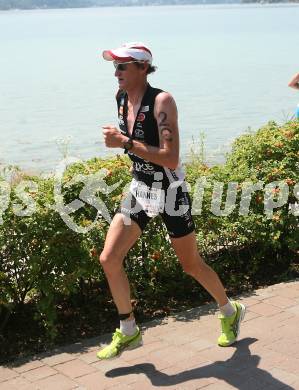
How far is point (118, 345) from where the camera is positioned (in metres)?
5.14

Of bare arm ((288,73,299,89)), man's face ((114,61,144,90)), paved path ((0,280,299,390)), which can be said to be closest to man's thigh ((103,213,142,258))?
paved path ((0,280,299,390))

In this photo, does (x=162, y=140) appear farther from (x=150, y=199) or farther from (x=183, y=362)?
(x=183, y=362)

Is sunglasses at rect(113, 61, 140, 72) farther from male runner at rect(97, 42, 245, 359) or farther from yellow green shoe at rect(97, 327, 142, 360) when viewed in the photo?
yellow green shoe at rect(97, 327, 142, 360)

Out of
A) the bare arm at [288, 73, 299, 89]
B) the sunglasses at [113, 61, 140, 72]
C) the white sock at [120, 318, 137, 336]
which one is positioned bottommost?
the white sock at [120, 318, 137, 336]

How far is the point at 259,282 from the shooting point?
270 inches

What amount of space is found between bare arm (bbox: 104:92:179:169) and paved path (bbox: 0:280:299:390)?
1.37 meters

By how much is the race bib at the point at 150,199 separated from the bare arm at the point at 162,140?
0.24 meters

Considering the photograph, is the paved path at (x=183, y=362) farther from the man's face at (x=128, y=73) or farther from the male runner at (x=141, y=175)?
the man's face at (x=128, y=73)

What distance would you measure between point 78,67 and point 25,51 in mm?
19429

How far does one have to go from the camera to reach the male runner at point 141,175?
494 centimetres

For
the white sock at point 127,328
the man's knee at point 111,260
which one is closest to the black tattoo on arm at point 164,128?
the man's knee at point 111,260

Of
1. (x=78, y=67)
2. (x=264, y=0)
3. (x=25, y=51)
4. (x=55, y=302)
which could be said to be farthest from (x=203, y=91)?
(x=264, y=0)

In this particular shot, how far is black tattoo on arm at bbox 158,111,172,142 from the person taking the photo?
4926mm

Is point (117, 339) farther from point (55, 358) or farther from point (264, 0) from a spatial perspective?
point (264, 0)
